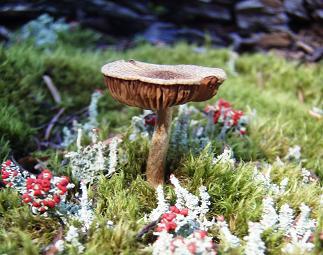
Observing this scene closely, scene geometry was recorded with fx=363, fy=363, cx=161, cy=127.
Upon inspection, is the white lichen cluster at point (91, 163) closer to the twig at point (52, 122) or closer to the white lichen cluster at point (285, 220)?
the twig at point (52, 122)

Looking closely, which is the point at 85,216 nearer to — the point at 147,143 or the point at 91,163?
the point at 91,163

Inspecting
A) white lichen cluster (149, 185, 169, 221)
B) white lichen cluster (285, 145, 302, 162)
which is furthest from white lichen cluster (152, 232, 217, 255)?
white lichen cluster (285, 145, 302, 162)

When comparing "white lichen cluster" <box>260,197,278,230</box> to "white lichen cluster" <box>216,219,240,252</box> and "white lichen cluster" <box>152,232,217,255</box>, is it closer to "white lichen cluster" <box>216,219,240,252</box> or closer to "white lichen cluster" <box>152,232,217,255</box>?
"white lichen cluster" <box>216,219,240,252</box>

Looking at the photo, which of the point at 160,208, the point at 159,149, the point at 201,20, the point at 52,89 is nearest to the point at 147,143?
the point at 159,149

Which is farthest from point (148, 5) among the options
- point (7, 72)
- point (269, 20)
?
point (7, 72)

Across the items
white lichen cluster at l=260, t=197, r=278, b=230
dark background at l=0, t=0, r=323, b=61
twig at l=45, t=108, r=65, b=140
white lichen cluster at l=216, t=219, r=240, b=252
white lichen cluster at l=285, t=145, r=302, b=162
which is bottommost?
twig at l=45, t=108, r=65, b=140

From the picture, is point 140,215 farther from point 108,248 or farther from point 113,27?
point 113,27
